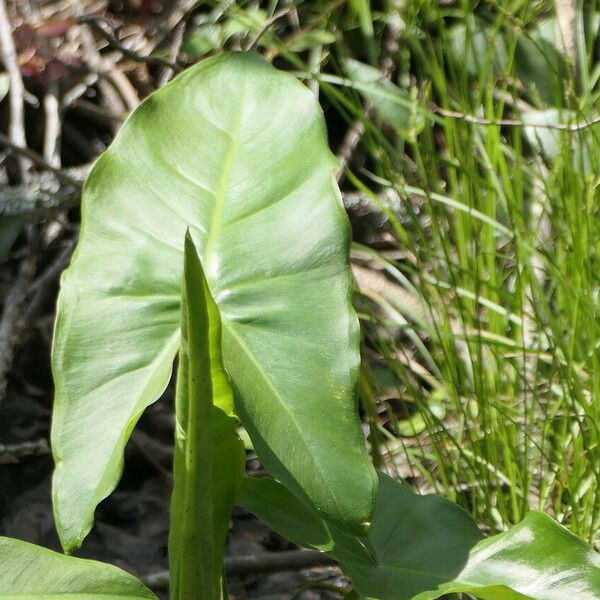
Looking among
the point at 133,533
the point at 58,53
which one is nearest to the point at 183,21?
the point at 58,53

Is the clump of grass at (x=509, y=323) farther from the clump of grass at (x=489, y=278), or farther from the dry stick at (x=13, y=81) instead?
the dry stick at (x=13, y=81)

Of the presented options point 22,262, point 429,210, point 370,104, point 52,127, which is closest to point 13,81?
point 52,127

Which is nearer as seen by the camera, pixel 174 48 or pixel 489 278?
pixel 489 278

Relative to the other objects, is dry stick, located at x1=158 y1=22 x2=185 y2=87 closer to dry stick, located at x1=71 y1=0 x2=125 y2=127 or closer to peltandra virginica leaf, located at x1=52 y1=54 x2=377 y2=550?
dry stick, located at x1=71 y1=0 x2=125 y2=127

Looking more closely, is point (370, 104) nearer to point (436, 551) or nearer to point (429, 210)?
point (429, 210)

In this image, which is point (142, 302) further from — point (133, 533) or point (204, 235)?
point (133, 533)

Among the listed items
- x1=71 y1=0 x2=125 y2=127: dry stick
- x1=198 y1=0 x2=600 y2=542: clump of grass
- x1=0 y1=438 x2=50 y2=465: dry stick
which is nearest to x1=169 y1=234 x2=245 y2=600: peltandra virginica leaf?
x1=198 y1=0 x2=600 y2=542: clump of grass
